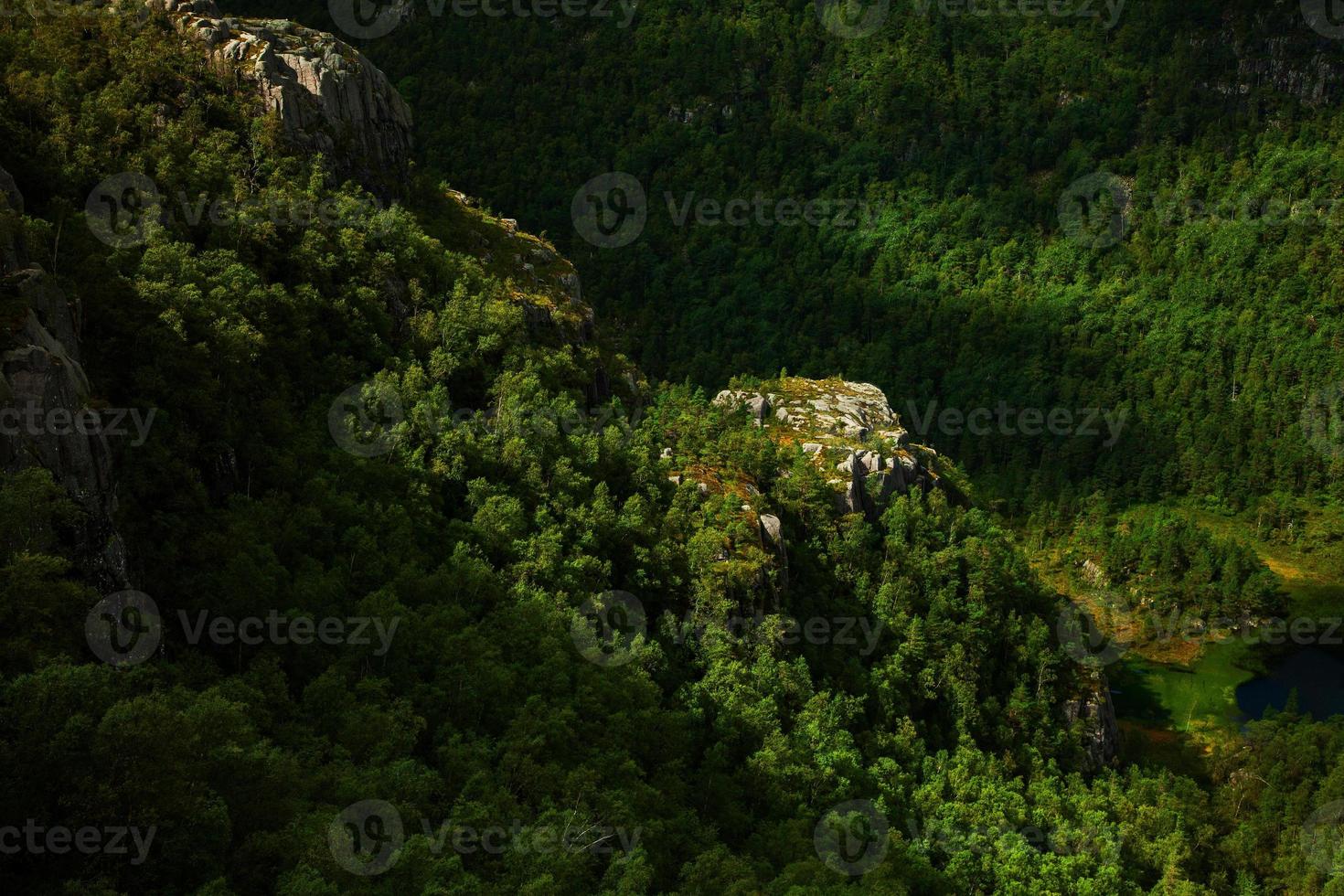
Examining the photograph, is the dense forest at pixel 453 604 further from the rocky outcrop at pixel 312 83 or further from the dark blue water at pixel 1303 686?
the dark blue water at pixel 1303 686

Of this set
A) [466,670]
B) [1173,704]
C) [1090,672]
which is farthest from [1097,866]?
[1173,704]

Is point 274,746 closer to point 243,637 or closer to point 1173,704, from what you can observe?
point 243,637

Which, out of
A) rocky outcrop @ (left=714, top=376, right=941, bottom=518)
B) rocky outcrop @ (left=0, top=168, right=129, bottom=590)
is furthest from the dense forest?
rocky outcrop @ (left=714, top=376, right=941, bottom=518)

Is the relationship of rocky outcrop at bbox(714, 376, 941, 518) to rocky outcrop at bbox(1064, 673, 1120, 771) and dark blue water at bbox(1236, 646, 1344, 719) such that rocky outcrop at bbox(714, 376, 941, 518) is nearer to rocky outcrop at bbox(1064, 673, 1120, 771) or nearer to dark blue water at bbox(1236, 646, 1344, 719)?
rocky outcrop at bbox(1064, 673, 1120, 771)

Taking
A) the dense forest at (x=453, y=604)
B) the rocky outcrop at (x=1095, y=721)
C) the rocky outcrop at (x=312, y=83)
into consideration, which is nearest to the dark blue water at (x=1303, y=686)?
the dense forest at (x=453, y=604)

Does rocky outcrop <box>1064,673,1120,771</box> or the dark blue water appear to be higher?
rocky outcrop <box>1064,673,1120,771</box>
